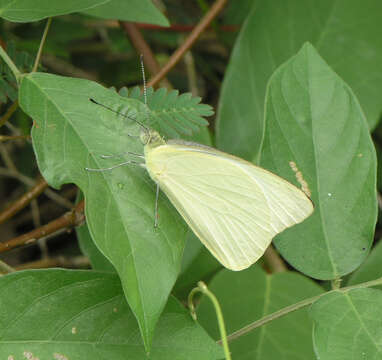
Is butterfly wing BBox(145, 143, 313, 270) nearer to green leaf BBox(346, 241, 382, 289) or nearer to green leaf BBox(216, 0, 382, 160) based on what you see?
green leaf BBox(346, 241, 382, 289)

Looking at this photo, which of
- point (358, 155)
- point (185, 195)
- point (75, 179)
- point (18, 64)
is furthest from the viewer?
point (18, 64)

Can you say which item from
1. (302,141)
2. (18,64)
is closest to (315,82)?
(302,141)

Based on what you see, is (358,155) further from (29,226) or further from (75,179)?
(29,226)

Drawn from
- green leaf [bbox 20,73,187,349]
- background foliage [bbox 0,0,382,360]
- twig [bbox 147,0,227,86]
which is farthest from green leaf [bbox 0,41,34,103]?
twig [bbox 147,0,227,86]

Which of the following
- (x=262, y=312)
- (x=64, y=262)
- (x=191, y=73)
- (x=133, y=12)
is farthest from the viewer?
(x=191, y=73)

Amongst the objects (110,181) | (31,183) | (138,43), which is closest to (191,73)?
(138,43)

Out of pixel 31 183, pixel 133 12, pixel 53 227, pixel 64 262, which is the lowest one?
pixel 64 262

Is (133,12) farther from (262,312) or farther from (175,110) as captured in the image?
(262,312)
